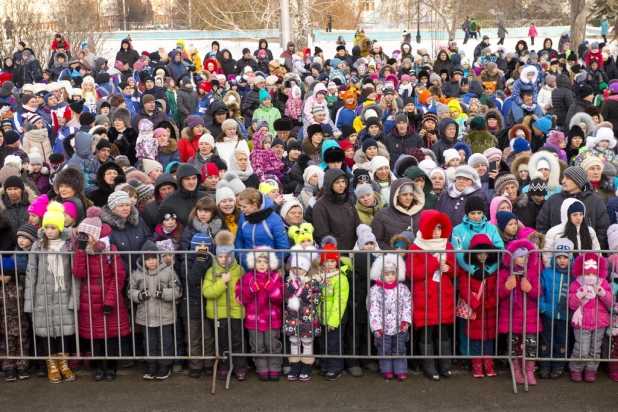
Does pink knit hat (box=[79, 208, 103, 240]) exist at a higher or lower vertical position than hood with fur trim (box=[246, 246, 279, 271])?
higher

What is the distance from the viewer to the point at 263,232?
824cm

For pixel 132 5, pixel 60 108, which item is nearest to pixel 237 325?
pixel 60 108

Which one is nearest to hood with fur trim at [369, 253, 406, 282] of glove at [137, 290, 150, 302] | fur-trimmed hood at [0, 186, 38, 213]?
glove at [137, 290, 150, 302]

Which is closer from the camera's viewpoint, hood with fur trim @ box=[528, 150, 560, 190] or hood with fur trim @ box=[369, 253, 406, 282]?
hood with fur trim @ box=[369, 253, 406, 282]

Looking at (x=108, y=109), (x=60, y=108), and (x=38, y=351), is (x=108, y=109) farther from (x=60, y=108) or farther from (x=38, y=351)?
(x=38, y=351)

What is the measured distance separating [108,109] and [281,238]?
7830 mm

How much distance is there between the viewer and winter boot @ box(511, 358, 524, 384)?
25.6ft

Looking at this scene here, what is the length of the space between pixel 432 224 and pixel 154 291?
8.17 feet

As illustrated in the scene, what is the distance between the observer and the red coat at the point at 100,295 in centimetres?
784

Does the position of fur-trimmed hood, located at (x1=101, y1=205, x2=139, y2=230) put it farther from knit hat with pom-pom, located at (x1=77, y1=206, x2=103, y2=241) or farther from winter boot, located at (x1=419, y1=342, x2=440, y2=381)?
winter boot, located at (x1=419, y1=342, x2=440, y2=381)

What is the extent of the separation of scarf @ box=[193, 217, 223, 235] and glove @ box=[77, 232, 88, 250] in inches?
39.1

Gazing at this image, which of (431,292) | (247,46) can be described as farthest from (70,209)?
(247,46)

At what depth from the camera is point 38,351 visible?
8258mm

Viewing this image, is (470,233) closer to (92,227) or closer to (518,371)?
(518,371)
